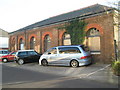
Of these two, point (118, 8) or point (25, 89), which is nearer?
point (25, 89)

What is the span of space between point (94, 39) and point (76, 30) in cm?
226

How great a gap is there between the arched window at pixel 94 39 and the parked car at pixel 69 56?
198 centimetres

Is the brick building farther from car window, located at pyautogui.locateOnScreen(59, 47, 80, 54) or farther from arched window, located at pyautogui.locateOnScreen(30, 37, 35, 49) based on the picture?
car window, located at pyautogui.locateOnScreen(59, 47, 80, 54)

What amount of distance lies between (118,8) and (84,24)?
5.64 metres

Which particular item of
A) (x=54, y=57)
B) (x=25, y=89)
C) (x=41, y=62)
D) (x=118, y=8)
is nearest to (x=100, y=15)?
(x=118, y=8)

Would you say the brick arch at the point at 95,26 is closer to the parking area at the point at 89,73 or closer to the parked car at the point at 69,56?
the parked car at the point at 69,56

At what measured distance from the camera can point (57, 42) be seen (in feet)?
52.2

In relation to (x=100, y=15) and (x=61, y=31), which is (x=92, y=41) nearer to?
(x=100, y=15)

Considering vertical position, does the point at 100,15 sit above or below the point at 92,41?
above

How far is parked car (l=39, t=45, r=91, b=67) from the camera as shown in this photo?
10.2 metres

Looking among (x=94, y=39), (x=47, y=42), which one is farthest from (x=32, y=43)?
(x=94, y=39)

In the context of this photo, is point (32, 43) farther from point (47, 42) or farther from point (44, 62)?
point (44, 62)

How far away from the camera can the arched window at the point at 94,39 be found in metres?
12.5

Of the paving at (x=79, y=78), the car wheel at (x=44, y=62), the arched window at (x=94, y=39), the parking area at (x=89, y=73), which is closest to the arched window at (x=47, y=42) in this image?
the car wheel at (x=44, y=62)
